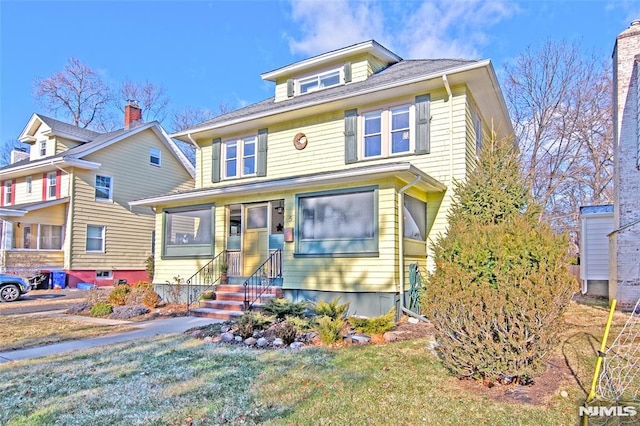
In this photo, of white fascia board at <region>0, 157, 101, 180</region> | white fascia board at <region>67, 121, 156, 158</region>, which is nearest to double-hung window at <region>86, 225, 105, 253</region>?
white fascia board at <region>0, 157, 101, 180</region>

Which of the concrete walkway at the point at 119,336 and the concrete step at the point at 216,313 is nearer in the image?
the concrete walkway at the point at 119,336

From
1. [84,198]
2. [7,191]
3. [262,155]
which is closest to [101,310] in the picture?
[262,155]

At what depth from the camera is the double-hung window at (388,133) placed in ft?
35.9

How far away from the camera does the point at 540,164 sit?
2430cm

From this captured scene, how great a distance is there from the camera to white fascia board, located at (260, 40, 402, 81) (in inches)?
496

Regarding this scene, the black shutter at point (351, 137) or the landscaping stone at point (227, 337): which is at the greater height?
the black shutter at point (351, 137)

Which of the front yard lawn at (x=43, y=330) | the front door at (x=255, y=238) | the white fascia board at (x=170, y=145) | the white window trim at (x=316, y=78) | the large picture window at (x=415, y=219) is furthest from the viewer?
the white fascia board at (x=170, y=145)

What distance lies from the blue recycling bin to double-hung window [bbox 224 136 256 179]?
986 cm

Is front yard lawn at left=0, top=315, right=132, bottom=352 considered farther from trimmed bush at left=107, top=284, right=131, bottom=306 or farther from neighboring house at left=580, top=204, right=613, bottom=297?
neighboring house at left=580, top=204, right=613, bottom=297

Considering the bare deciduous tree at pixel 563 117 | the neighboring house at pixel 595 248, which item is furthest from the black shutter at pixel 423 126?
the bare deciduous tree at pixel 563 117

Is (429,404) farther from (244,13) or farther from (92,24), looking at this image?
(92,24)

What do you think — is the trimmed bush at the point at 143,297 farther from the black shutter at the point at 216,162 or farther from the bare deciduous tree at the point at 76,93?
the bare deciduous tree at the point at 76,93

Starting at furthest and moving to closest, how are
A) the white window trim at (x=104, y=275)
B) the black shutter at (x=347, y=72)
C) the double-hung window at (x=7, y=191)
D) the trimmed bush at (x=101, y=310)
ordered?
1. the double-hung window at (x=7, y=191)
2. the white window trim at (x=104, y=275)
3. the black shutter at (x=347, y=72)
4. the trimmed bush at (x=101, y=310)

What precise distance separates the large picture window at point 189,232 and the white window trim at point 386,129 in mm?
4758
